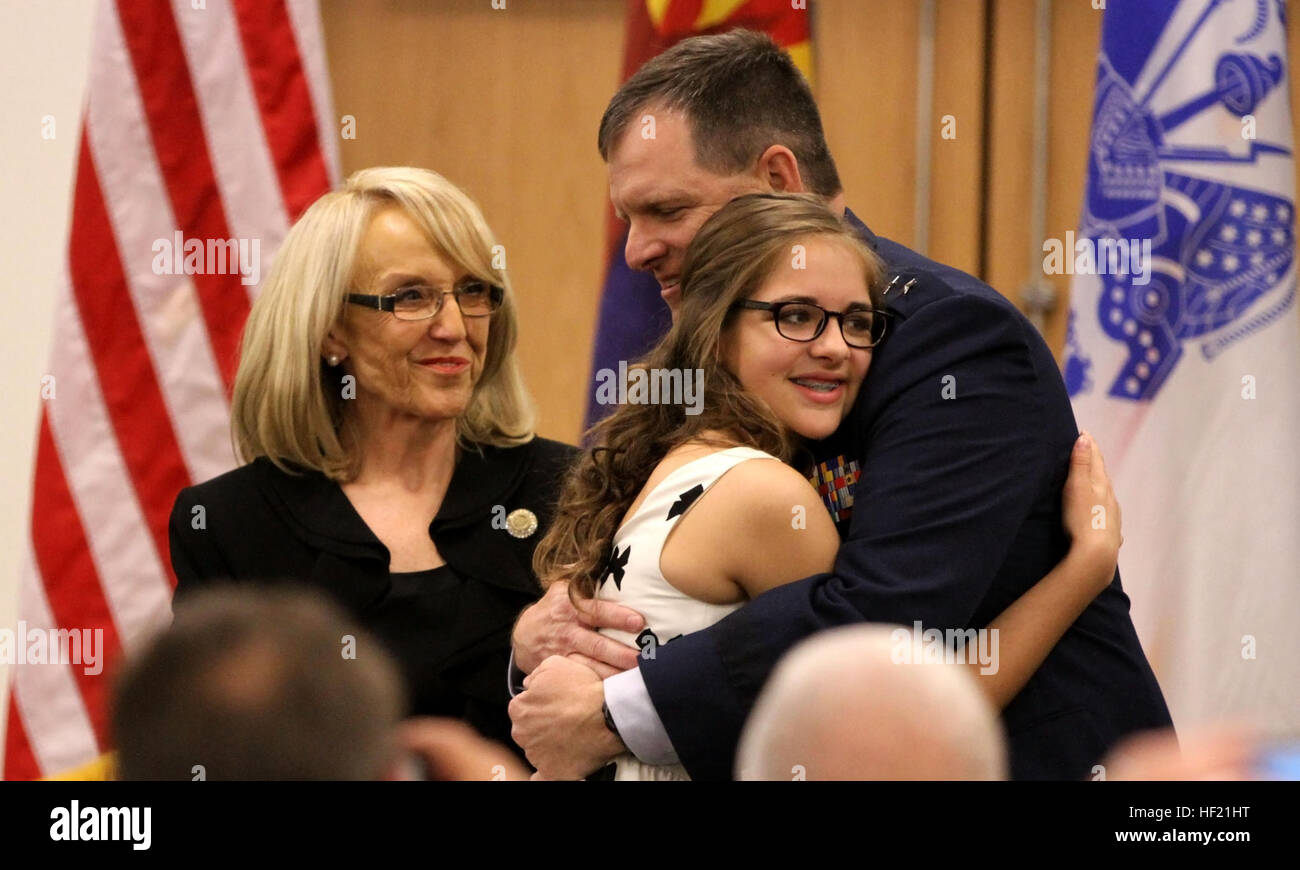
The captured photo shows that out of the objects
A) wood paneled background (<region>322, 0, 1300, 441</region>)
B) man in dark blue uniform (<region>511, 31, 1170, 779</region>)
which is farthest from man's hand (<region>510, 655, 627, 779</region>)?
wood paneled background (<region>322, 0, 1300, 441</region>)

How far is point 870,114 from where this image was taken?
10.9 feet

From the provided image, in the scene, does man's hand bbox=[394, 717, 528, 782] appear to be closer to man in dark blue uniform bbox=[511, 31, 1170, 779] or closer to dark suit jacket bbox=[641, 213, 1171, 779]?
man in dark blue uniform bbox=[511, 31, 1170, 779]

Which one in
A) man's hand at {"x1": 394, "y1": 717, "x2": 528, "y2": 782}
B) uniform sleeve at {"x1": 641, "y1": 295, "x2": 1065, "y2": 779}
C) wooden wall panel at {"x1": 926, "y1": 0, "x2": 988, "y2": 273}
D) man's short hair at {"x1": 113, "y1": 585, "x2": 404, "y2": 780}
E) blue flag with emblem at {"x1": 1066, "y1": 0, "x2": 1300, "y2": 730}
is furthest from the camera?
wooden wall panel at {"x1": 926, "y1": 0, "x2": 988, "y2": 273}

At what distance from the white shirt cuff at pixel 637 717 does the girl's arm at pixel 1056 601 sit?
0.38 meters

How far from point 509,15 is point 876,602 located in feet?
7.45

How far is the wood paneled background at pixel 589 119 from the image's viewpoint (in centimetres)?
329

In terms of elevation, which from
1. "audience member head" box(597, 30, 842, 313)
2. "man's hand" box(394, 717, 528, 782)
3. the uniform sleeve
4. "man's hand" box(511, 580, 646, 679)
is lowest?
"man's hand" box(394, 717, 528, 782)

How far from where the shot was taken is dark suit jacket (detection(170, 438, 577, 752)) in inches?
86.3

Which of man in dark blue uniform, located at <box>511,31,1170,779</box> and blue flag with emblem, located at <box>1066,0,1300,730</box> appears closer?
man in dark blue uniform, located at <box>511,31,1170,779</box>

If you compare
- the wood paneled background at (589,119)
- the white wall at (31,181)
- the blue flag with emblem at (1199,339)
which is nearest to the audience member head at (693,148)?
the blue flag with emblem at (1199,339)

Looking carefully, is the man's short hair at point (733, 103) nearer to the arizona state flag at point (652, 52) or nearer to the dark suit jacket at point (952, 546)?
the dark suit jacket at point (952, 546)

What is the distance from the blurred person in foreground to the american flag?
229 centimetres

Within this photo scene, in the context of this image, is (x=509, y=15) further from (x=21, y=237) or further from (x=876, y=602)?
(x=876, y=602)
